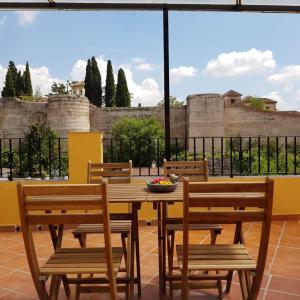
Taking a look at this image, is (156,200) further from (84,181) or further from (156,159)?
(156,159)

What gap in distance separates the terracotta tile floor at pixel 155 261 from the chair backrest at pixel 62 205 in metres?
0.83

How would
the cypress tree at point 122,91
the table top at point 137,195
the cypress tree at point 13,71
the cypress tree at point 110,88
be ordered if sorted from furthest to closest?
1. the cypress tree at point 13,71
2. the cypress tree at point 110,88
3. the cypress tree at point 122,91
4. the table top at point 137,195

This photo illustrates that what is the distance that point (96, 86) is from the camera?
29.5 meters

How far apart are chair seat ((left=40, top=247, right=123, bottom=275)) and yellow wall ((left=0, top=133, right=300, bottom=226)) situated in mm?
2219

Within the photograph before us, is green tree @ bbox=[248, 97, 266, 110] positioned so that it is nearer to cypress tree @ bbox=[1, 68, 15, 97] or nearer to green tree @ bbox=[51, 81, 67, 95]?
green tree @ bbox=[51, 81, 67, 95]

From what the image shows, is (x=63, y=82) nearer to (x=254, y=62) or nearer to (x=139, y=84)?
(x=139, y=84)

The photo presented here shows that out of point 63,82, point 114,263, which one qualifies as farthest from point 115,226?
point 63,82

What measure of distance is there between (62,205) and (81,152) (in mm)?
2536

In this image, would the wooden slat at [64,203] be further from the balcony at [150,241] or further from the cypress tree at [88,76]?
the cypress tree at [88,76]

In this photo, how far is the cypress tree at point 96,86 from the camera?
95.5 feet

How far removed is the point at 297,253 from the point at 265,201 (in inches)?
69.8

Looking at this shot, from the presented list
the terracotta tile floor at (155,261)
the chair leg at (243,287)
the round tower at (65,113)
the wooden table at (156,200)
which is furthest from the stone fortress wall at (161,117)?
the chair leg at (243,287)

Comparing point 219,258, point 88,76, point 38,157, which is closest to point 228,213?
point 219,258

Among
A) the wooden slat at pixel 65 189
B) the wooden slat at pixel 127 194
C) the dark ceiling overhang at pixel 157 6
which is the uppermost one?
the dark ceiling overhang at pixel 157 6
